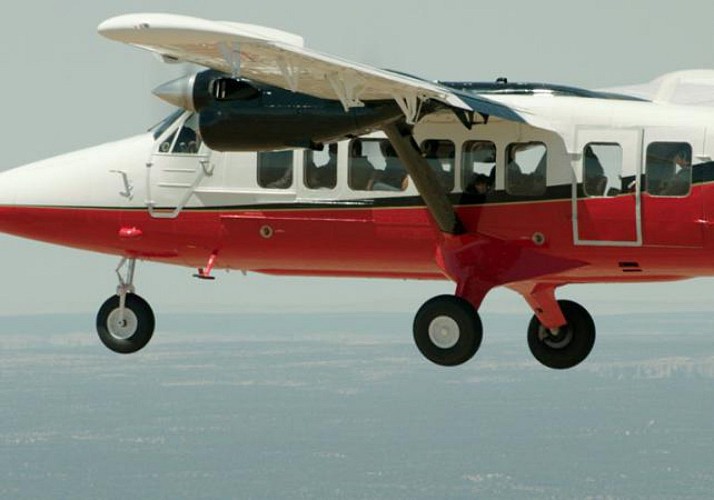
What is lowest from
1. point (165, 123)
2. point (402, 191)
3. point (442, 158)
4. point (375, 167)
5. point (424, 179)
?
point (402, 191)

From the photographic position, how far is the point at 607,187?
26.6 m

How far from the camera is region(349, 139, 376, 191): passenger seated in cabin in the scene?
2756 cm

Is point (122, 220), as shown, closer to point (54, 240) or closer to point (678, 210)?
point (54, 240)

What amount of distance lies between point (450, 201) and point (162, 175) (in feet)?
15.6

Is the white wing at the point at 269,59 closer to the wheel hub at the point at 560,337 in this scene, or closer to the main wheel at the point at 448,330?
the main wheel at the point at 448,330

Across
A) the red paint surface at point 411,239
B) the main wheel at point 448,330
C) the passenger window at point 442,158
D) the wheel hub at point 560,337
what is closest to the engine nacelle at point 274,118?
the passenger window at point 442,158

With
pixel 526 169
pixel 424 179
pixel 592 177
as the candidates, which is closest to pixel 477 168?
pixel 526 169

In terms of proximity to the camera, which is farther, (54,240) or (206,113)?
(54,240)

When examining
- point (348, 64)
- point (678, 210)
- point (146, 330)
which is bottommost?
point (146, 330)

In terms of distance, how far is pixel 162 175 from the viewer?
28.6m

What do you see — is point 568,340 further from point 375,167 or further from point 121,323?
point 121,323

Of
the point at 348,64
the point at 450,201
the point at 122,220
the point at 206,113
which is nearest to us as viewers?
the point at 348,64

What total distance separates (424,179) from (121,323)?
6046 millimetres

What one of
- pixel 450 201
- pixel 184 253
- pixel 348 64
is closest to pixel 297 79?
pixel 348 64
